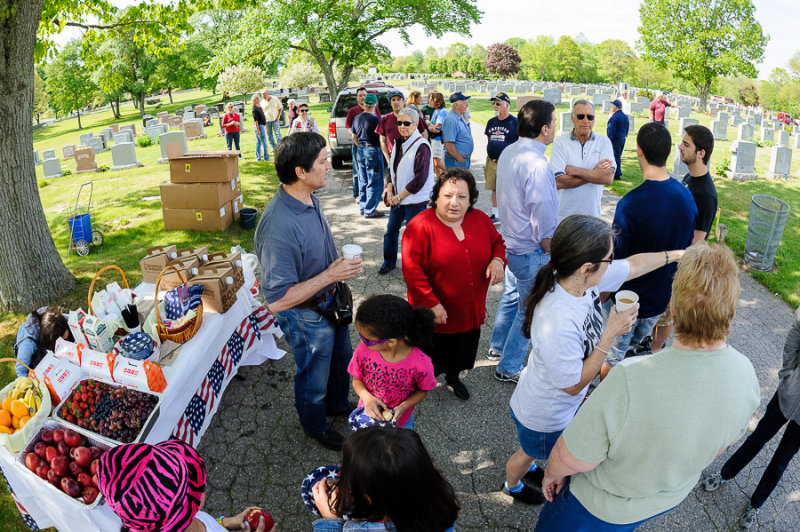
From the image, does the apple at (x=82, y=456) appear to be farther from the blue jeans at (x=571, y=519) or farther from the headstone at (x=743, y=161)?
the headstone at (x=743, y=161)

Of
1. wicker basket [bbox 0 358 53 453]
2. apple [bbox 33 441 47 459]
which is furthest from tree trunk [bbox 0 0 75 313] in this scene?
apple [bbox 33 441 47 459]

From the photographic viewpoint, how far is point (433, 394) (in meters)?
4.02

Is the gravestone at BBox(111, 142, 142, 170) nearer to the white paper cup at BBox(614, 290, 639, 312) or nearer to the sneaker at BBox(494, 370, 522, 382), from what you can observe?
the sneaker at BBox(494, 370, 522, 382)

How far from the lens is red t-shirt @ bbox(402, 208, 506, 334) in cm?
325

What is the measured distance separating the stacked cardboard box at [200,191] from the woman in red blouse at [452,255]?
4614 mm

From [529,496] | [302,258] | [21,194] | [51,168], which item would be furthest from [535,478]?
[51,168]

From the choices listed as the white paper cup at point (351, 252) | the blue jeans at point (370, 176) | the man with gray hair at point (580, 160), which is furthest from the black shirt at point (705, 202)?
the blue jeans at point (370, 176)

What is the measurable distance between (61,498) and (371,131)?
6.80 m

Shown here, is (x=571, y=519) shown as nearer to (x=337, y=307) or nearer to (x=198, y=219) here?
(x=337, y=307)

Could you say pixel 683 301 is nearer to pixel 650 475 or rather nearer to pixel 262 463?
pixel 650 475

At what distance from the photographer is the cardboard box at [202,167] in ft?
22.2

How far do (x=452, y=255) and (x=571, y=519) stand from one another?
5.69 feet

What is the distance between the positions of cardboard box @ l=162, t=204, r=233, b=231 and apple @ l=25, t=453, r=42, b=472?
5098 mm

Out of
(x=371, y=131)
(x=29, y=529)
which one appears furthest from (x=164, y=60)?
(x=29, y=529)
